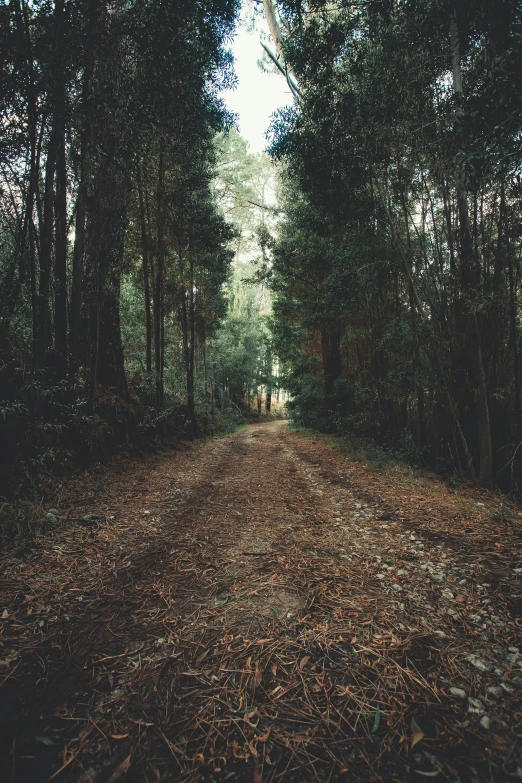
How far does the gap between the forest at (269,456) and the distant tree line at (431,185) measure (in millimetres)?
46

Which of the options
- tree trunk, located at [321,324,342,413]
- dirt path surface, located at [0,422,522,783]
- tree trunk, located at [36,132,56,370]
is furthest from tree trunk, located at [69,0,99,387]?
tree trunk, located at [321,324,342,413]

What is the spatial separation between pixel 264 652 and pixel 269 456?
→ 6104mm

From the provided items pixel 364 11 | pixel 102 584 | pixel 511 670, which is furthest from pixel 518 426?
pixel 364 11

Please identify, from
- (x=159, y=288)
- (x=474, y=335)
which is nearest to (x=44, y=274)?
(x=159, y=288)

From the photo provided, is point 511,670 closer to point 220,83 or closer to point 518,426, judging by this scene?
point 518,426

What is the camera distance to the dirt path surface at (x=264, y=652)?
44.2 inches

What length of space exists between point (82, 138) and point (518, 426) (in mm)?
7198

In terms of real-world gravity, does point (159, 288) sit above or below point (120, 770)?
above

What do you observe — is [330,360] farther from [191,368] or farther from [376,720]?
[376,720]

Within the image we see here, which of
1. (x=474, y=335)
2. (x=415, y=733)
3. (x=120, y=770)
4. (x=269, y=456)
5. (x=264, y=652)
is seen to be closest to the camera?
(x=120, y=770)

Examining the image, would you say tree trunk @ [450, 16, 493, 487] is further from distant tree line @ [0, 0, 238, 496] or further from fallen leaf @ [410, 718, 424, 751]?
distant tree line @ [0, 0, 238, 496]

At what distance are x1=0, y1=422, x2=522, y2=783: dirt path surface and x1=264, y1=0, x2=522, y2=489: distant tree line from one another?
2.41 metres

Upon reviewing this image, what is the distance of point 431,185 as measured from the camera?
17.5ft

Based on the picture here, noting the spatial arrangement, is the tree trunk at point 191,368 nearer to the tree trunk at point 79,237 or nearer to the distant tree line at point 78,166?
the distant tree line at point 78,166
